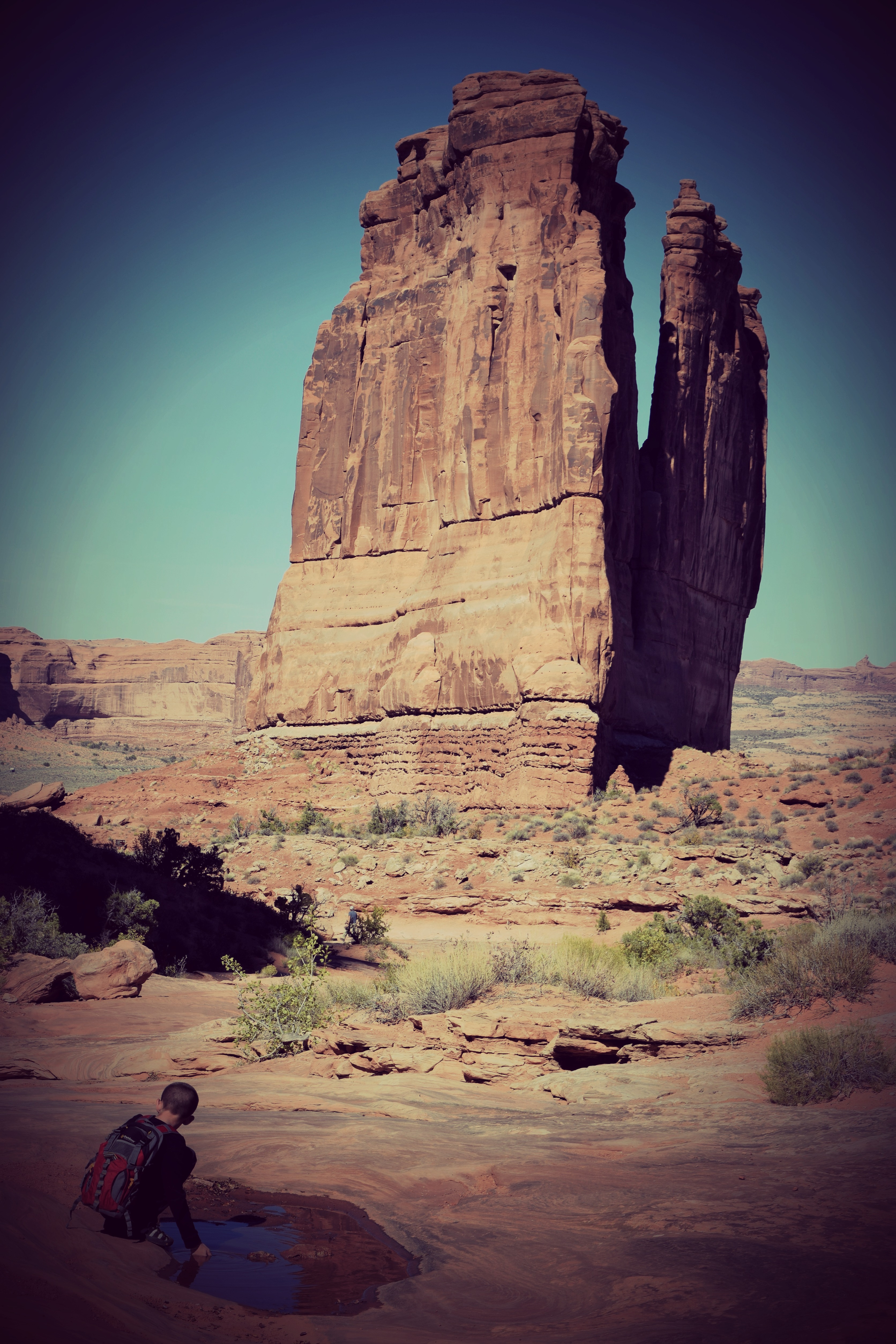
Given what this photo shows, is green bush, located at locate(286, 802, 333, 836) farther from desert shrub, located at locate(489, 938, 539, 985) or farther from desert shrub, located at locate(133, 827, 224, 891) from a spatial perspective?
desert shrub, located at locate(489, 938, 539, 985)

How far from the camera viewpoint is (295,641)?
140ft

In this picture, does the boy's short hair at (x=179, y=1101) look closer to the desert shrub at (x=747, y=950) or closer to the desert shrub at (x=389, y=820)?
the desert shrub at (x=747, y=950)

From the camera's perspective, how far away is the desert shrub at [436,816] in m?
31.1

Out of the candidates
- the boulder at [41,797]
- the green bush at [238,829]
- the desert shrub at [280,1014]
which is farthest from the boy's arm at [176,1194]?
the green bush at [238,829]

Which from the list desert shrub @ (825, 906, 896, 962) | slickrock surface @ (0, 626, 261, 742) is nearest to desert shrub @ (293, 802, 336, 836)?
desert shrub @ (825, 906, 896, 962)

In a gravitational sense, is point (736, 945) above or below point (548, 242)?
below

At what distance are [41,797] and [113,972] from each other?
1501 centimetres

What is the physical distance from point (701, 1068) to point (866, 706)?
13141cm

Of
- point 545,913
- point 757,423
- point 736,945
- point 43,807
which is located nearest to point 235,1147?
point 736,945

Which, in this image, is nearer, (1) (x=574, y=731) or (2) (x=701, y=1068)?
(2) (x=701, y=1068)

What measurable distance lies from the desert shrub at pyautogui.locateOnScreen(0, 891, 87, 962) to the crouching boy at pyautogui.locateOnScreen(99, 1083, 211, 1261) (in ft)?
32.9

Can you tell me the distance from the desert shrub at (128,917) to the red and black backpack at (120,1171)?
38.7 feet

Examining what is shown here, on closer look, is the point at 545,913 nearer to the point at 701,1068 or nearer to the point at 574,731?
the point at 574,731

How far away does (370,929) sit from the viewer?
20672 mm
